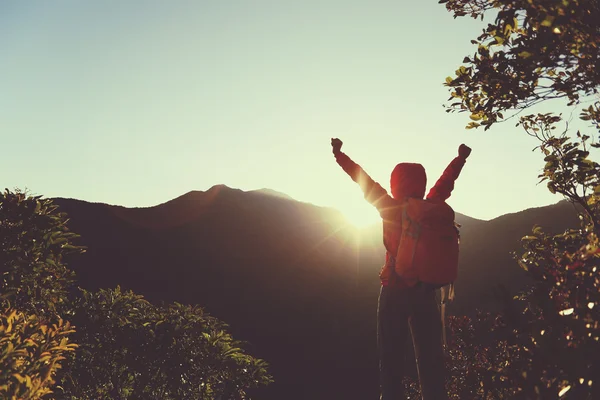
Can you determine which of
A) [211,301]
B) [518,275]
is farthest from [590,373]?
[211,301]

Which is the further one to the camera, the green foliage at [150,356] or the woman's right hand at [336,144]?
the green foliage at [150,356]

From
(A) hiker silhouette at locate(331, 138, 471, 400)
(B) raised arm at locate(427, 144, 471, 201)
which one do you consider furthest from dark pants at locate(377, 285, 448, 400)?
(B) raised arm at locate(427, 144, 471, 201)

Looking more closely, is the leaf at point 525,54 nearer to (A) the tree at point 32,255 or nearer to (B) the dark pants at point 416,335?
(B) the dark pants at point 416,335

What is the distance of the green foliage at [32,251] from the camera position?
Result: 21.9 ft

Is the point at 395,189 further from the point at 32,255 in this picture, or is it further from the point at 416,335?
the point at 32,255

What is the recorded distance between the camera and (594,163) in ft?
15.6

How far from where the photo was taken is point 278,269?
77.5 meters

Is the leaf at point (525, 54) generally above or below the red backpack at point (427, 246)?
above

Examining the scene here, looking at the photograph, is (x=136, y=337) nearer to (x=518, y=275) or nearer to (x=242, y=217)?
(x=518, y=275)

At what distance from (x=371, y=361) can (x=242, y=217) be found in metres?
37.2

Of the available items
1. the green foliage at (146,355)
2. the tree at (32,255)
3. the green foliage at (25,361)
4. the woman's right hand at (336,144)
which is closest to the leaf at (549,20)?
the woman's right hand at (336,144)

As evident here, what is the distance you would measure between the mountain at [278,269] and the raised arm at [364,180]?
52556 millimetres

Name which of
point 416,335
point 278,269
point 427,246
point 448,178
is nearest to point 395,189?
point 448,178

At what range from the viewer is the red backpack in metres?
3.66
